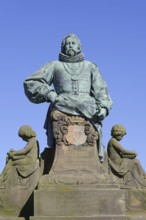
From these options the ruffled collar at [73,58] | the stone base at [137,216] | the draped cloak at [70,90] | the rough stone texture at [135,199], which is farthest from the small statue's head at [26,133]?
the stone base at [137,216]

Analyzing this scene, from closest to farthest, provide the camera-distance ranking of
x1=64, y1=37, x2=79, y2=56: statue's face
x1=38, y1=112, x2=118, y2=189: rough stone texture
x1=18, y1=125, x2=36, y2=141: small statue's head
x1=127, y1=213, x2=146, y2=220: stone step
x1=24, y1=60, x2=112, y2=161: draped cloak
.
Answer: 1. x1=38, y1=112, x2=118, y2=189: rough stone texture
2. x1=127, y1=213, x2=146, y2=220: stone step
3. x1=24, y1=60, x2=112, y2=161: draped cloak
4. x1=64, y1=37, x2=79, y2=56: statue's face
5. x1=18, y1=125, x2=36, y2=141: small statue's head

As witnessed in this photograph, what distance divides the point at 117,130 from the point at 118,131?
0.12 ft

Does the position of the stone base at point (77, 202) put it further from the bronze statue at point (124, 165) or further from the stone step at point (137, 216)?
the bronze statue at point (124, 165)

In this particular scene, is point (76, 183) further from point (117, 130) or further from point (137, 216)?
point (117, 130)

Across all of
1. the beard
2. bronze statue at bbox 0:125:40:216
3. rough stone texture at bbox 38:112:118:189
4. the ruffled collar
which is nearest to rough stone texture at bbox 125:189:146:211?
rough stone texture at bbox 38:112:118:189

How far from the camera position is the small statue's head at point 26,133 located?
49.2 feet

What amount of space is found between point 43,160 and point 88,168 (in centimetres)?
135

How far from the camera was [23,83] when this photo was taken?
14758 millimetres

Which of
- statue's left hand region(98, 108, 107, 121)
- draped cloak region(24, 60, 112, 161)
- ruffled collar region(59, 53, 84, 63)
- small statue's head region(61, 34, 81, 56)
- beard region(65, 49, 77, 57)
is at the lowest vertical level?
statue's left hand region(98, 108, 107, 121)

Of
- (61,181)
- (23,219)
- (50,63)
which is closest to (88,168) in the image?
(61,181)

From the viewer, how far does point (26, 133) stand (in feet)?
49.2

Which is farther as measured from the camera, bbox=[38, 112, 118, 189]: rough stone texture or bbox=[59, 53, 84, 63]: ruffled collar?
bbox=[59, 53, 84, 63]: ruffled collar

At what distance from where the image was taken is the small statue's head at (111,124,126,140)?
1541 cm

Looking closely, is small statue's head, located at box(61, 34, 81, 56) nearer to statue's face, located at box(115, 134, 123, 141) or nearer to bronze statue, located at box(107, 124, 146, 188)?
bronze statue, located at box(107, 124, 146, 188)
